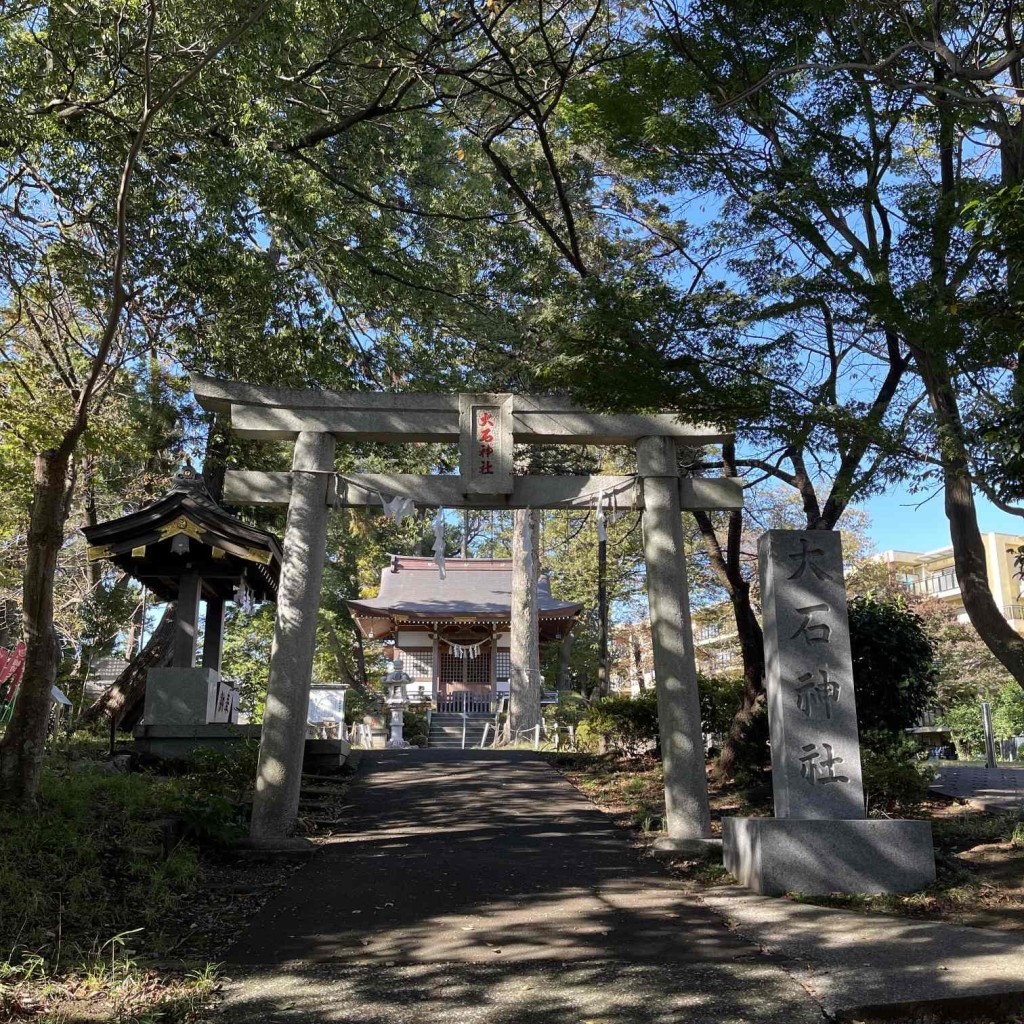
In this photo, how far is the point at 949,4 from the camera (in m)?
7.57

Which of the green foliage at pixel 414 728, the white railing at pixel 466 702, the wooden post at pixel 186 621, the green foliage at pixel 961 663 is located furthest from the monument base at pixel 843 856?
the white railing at pixel 466 702

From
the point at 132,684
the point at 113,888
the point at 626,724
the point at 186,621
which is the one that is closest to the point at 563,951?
the point at 113,888

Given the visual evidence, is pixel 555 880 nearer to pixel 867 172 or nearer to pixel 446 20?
pixel 867 172

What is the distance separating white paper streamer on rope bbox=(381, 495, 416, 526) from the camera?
9.41 m

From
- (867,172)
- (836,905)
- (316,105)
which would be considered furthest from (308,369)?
(836,905)

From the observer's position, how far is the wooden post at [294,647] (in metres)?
8.58

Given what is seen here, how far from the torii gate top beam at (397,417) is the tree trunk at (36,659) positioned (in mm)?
1979

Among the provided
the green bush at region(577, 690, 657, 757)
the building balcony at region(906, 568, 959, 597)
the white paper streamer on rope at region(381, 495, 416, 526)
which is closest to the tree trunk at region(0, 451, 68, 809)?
the white paper streamer on rope at region(381, 495, 416, 526)

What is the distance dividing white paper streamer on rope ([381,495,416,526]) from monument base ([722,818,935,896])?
4623 millimetres

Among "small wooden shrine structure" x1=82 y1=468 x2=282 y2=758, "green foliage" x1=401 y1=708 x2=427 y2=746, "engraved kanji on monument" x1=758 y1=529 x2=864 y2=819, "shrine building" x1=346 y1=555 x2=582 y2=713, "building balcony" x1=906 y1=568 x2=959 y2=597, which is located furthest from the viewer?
"building balcony" x1=906 y1=568 x2=959 y2=597

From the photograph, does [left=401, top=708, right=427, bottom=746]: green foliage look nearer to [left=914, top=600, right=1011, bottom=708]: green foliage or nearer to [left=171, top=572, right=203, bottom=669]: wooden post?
[left=171, top=572, right=203, bottom=669]: wooden post

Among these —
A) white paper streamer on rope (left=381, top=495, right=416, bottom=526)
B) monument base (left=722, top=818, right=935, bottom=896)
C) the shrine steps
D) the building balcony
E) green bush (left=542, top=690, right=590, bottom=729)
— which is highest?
the building balcony

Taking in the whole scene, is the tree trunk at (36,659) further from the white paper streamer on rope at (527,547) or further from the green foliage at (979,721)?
the green foliage at (979,721)

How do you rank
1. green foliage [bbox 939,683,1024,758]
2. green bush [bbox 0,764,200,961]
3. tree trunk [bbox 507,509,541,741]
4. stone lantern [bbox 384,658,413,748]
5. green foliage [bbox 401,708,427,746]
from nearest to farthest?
green bush [bbox 0,764,200,961] → tree trunk [bbox 507,509,541,741] → stone lantern [bbox 384,658,413,748] → green foliage [bbox 401,708,427,746] → green foliage [bbox 939,683,1024,758]
